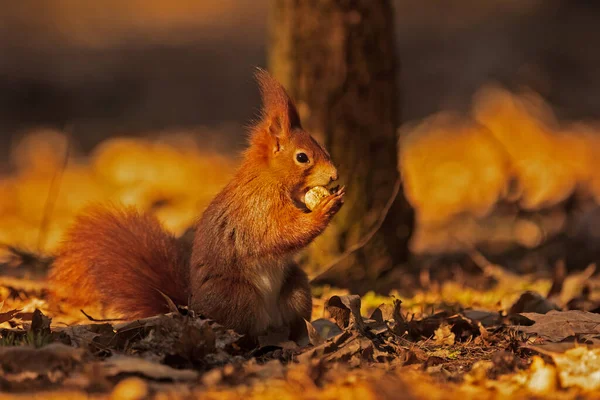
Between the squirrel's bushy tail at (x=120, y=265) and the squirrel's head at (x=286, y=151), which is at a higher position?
the squirrel's head at (x=286, y=151)

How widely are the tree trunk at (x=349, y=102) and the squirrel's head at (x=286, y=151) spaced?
145cm

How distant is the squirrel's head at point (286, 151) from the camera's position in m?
4.02

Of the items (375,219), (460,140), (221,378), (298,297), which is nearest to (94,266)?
(298,297)

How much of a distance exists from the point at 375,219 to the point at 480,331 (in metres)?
1.74

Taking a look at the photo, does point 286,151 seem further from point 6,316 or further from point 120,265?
point 6,316

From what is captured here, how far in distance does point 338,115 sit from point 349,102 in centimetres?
11

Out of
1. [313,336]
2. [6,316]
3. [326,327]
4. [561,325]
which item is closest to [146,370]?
[313,336]

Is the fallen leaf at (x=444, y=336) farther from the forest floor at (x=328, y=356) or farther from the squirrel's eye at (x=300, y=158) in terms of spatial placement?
the squirrel's eye at (x=300, y=158)

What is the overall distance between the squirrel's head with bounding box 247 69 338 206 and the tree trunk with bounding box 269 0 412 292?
145cm

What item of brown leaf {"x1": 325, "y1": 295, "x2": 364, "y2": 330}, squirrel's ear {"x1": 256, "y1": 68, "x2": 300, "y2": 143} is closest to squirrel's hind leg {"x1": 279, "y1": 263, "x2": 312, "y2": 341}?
brown leaf {"x1": 325, "y1": 295, "x2": 364, "y2": 330}

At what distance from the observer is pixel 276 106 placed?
13.4 ft

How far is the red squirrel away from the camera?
385 cm

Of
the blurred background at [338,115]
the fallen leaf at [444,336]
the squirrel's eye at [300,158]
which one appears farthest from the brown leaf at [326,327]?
the blurred background at [338,115]

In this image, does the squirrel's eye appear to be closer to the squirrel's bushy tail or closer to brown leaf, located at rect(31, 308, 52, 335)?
the squirrel's bushy tail
